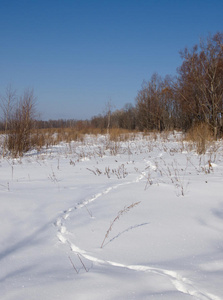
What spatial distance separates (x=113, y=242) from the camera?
5.54ft

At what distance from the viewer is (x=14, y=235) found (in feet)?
6.10

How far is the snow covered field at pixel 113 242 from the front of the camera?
111 centimetres

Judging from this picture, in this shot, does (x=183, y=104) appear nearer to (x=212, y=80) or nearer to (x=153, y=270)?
(x=212, y=80)

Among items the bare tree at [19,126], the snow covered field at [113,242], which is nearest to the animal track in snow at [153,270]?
the snow covered field at [113,242]

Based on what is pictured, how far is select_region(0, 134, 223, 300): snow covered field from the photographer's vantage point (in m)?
1.11

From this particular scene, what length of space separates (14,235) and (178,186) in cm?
214

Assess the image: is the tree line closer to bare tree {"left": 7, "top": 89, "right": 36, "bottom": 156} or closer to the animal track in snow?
bare tree {"left": 7, "top": 89, "right": 36, "bottom": 156}

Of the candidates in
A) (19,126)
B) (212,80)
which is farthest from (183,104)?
(19,126)

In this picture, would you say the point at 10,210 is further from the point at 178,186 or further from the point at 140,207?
the point at 178,186

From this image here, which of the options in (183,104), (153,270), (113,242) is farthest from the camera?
(183,104)

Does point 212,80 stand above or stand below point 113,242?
above

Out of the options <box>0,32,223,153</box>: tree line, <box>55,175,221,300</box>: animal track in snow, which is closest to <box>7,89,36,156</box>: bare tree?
<box>0,32,223,153</box>: tree line

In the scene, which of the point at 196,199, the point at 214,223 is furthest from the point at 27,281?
the point at 196,199

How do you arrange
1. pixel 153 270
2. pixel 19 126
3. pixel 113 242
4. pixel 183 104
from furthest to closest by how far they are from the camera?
pixel 183 104 → pixel 19 126 → pixel 113 242 → pixel 153 270
